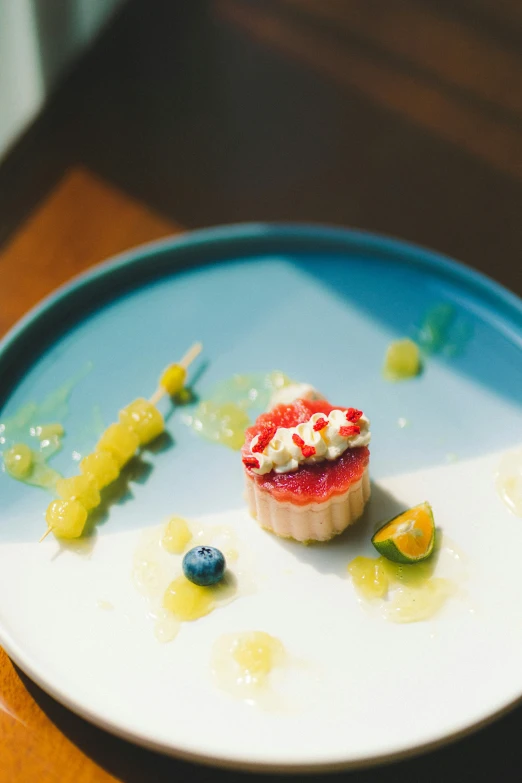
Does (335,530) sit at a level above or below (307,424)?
below

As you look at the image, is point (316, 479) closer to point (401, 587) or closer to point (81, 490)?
point (401, 587)

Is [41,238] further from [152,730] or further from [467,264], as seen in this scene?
[152,730]

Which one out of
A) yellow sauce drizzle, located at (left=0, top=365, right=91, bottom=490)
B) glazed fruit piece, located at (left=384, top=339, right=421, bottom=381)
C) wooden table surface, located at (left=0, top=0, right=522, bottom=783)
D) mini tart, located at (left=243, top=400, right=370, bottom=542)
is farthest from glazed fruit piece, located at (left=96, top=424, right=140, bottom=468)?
glazed fruit piece, located at (left=384, top=339, right=421, bottom=381)

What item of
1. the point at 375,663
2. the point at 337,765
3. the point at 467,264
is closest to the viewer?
the point at 337,765

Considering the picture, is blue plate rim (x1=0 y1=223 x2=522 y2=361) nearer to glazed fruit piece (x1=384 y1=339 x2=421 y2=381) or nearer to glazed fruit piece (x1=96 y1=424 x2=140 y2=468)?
glazed fruit piece (x1=384 y1=339 x2=421 y2=381)

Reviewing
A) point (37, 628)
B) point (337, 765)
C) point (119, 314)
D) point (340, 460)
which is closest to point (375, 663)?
point (337, 765)

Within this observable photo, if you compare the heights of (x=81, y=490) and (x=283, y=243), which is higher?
(x=283, y=243)

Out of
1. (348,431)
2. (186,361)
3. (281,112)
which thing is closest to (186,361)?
(186,361)
